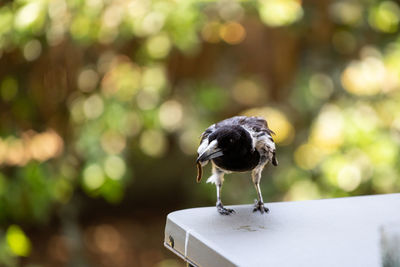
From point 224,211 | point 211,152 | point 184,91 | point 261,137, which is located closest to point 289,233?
point 224,211

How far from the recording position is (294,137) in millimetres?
4969

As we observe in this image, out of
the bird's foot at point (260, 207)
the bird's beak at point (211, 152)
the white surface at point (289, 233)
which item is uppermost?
the bird's beak at point (211, 152)

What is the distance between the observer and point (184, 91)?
178 inches

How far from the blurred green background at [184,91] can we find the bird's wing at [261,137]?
142cm

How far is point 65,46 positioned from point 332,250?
3189mm

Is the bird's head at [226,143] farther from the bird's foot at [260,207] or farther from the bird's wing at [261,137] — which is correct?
the bird's foot at [260,207]

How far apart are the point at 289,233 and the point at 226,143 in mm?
537

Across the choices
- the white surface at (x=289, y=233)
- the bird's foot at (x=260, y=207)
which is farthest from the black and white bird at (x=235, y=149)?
the white surface at (x=289, y=233)

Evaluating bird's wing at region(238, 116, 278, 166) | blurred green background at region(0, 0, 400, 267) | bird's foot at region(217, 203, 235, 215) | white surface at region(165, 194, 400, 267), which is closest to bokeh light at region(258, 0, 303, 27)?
blurred green background at region(0, 0, 400, 267)

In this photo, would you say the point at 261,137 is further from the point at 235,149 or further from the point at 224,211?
the point at 224,211

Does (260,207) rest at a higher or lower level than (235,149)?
lower

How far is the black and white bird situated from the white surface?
0.12 m

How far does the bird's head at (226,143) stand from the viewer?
2.23 m

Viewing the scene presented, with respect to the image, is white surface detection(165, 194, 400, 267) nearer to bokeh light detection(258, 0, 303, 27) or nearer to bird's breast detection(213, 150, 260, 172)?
bird's breast detection(213, 150, 260, 172)
